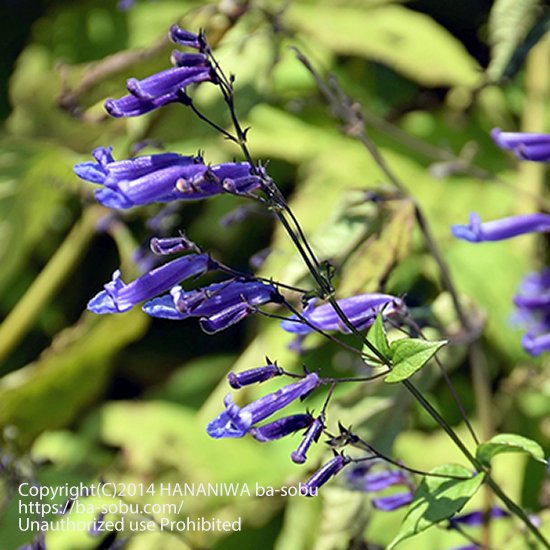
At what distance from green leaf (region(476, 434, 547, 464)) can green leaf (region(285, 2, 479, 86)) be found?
1.07 m

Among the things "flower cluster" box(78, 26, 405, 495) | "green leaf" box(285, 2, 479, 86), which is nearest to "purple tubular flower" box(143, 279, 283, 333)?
"flower cluster" box(78, 26, 405, 495)

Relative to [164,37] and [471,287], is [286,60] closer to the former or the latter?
[164,37]

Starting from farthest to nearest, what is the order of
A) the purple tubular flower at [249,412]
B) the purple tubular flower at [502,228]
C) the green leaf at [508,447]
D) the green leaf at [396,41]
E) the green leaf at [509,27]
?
1. the green leaf at [396,41]
2. the green leaf at [509,27]
3. the purple tubular flower at [502,228]
4. the green leaf at [508,447]
5. the purple tubular flower at [249,412]

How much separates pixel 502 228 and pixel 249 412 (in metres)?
0.46

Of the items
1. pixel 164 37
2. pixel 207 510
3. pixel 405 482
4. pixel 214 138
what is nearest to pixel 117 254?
pixel 214 138

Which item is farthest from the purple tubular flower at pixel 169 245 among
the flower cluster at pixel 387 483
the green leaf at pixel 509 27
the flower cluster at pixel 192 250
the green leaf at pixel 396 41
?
the green leaf at pixel 396 41

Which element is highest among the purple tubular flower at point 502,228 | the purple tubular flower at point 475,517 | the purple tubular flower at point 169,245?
the purple tubular flower at point 169,245

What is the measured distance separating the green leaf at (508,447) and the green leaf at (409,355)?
0.15m

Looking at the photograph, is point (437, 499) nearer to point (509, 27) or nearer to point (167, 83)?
point (167, 83)

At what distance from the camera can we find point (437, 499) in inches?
31.5

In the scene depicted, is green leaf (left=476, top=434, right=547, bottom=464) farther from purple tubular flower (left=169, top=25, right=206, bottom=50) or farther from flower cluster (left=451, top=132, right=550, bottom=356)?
purple tubular flower (left=169, top=25, right=206, bottom=50)

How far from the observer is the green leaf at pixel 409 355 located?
27.3 inches

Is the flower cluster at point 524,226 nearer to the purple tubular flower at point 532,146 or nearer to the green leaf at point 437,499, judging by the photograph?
the purple tubular flower at point 532,146

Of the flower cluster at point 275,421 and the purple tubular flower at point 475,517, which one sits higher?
the flower cluster at point 275,421
